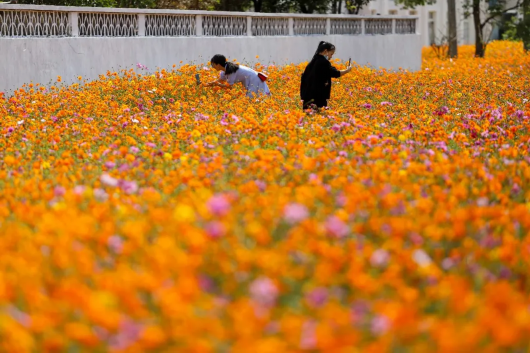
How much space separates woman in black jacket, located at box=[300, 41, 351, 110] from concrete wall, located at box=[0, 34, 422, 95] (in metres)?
4.66

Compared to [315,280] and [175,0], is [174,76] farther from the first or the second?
[175,0]

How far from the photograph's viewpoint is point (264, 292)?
2812 mm

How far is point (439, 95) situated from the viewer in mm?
13828

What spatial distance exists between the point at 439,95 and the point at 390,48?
37.0ft

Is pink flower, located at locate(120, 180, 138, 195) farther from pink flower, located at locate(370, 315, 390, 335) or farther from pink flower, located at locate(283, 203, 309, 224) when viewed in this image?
pink flower, located at locate(370, 315, 390, 335)

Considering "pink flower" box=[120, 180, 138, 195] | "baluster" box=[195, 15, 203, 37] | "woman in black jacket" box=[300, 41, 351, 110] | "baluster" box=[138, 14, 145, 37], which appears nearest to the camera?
"pink flower" box=[120, 180, 138, 195]

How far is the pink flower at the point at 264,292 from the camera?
2818 millimetres

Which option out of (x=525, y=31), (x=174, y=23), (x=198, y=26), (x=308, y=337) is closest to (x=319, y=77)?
(x=174, y=23)

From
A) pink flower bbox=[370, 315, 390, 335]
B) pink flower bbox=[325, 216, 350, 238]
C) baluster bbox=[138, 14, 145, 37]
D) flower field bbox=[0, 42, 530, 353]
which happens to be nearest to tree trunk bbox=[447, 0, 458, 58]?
baluster bbox=[138, 14, 145, 37]

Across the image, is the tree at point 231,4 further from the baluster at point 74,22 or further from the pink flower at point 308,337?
the pink flower at point 308,337

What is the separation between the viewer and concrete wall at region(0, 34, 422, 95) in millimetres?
13789

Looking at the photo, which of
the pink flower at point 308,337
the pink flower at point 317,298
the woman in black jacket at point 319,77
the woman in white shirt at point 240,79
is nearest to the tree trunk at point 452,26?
the woman in white shirt at point 240,79

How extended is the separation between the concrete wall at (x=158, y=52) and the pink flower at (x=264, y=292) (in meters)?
11.2

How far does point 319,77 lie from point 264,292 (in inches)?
337
